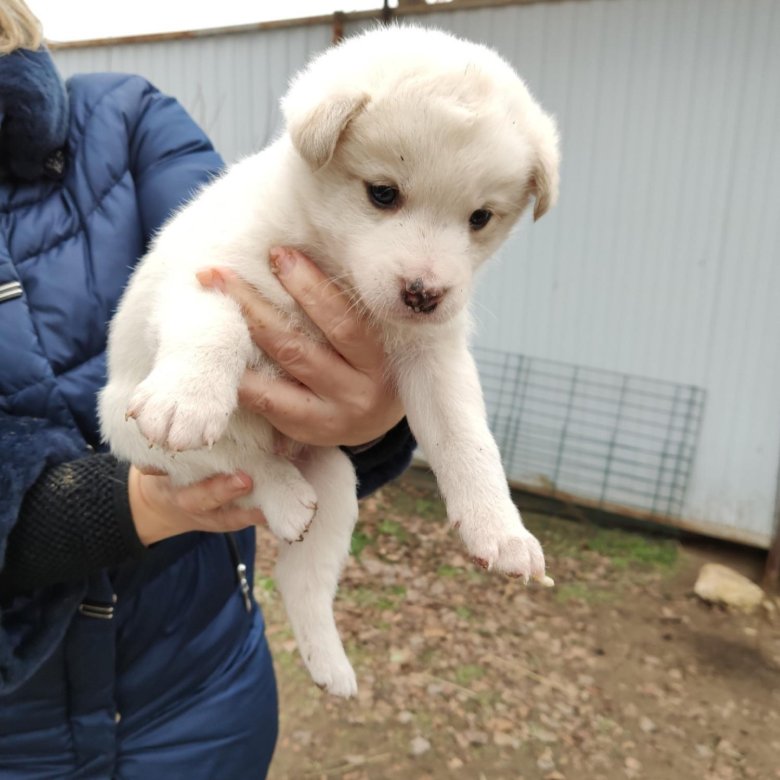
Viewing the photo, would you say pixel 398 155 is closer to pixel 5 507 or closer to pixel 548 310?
pixel 5 507

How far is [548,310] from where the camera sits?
17.9 ft

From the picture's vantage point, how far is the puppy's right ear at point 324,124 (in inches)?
55.3

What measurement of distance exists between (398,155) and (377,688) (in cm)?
335

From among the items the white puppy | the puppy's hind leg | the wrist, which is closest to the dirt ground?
the puppy's hind leg

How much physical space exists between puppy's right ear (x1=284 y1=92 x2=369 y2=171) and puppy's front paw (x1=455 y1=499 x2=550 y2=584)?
78 centimetres

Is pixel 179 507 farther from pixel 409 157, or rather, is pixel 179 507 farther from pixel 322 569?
pixel 409 157

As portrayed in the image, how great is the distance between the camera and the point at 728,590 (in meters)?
4.63

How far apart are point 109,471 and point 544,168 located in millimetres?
1163

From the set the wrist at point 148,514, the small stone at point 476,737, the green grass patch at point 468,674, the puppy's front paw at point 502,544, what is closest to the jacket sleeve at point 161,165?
the wrist at point 148,514

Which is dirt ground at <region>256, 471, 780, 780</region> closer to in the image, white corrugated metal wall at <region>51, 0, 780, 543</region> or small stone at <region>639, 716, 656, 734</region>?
small stone at <region>639, 716, 656, 734</region>

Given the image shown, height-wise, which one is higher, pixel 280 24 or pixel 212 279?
pixel 280 24

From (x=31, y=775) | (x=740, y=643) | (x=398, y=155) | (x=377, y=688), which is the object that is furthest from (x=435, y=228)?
(x=740, y=643)

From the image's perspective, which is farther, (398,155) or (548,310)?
(548,310)

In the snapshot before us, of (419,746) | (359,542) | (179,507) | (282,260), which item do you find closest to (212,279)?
(282,260)
